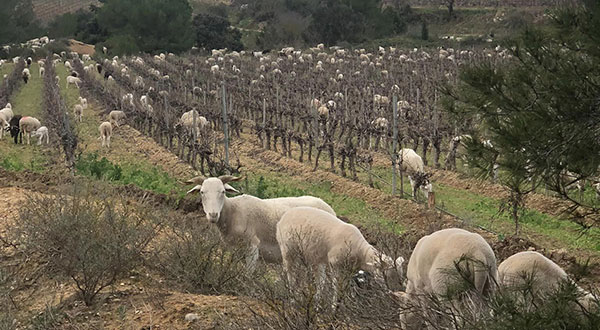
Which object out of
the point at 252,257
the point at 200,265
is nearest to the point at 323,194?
the point at 252,257

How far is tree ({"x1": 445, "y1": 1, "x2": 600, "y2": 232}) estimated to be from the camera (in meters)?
5.53

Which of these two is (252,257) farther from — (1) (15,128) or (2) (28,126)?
(1) (15,128)

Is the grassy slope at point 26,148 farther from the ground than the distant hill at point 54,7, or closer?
farther from the ground

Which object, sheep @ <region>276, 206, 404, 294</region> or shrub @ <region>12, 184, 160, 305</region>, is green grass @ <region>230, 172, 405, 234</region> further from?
shrub @ <region>12, 184, 160, 305</region>

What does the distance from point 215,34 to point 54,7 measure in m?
43.2

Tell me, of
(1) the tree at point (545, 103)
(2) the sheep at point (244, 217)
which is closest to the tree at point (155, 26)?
(2) the sheep at point (244, 217)

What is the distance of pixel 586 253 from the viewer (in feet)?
43.6

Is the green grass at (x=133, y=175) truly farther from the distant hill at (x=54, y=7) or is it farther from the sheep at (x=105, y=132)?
the distant hill at (x=54, y=7)

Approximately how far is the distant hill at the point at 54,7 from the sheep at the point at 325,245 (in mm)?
96488

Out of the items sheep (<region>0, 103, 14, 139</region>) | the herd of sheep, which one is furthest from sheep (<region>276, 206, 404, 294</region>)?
sheep (<region>0, 103, 14, 139</region>)

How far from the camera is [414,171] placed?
60.8 ft

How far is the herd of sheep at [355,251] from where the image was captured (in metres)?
6.27

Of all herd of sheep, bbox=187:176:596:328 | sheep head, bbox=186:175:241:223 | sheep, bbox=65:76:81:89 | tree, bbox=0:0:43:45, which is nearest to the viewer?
herd of sheep, bbox=187:176:596:328

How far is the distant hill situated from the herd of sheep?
95063mm
